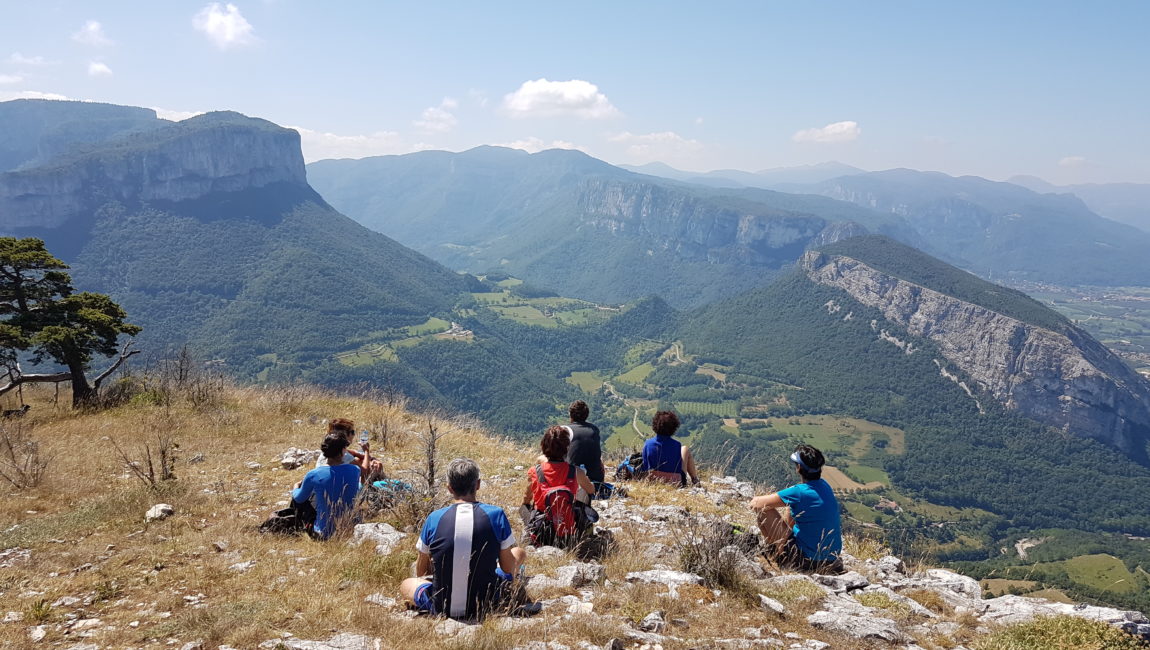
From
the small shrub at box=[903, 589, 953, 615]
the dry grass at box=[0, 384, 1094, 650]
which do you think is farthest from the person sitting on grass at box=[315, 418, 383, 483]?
the small shrub at box=[903, 589, 953, 615]

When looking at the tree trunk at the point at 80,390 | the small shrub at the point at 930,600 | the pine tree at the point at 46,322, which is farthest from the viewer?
the tree trunk at the point at 80,390

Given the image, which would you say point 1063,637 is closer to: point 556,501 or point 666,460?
point 556,501

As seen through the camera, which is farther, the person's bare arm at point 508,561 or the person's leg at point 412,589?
the person's bare arm at point 508,561

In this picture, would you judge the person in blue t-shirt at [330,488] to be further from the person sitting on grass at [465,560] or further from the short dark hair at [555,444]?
the short dark hair at [555,444]

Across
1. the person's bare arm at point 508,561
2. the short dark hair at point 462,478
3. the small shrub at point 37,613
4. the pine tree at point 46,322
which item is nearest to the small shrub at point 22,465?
the pine tree at point 46,322

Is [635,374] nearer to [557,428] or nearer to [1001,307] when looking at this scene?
→ [1001,307]

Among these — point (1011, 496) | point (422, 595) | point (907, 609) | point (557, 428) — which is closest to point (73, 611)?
point (422, 595)
